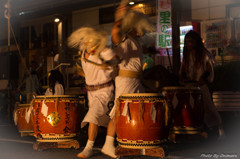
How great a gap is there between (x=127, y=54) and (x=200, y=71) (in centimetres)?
173

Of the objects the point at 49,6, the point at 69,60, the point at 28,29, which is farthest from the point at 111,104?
the point at 28,29

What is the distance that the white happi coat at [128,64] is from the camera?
475 centimetres

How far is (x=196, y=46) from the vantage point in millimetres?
6035

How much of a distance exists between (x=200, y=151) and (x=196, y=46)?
194cm

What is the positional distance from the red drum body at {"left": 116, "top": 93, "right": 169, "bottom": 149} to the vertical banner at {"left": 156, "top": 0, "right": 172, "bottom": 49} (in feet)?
19.2

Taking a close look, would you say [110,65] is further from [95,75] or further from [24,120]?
[24,120]

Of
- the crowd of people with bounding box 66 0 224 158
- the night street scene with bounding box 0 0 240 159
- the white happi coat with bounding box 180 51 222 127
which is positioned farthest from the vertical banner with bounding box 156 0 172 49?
the crowd of people with bounding box 66 0 224 158

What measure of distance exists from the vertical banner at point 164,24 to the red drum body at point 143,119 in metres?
5.84

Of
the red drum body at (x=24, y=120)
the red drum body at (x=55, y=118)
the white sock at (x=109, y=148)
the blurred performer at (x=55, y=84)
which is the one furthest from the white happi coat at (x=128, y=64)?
the red drum body at (x=24, y=120)

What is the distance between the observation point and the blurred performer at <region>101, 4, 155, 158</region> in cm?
476

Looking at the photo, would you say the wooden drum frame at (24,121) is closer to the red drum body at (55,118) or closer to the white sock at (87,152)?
the red drum body at (55,118)

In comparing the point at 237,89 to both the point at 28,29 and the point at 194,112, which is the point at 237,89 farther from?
the point at 28,29

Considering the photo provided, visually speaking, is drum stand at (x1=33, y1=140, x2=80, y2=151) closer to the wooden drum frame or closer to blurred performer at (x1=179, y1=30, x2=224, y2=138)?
the wooden drum frame

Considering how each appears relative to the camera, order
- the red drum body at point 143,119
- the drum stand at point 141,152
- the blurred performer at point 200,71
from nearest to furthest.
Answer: the red drum body at point 143,119 < the drum stand at point 141,152 < the blurred performer at point 200,71
